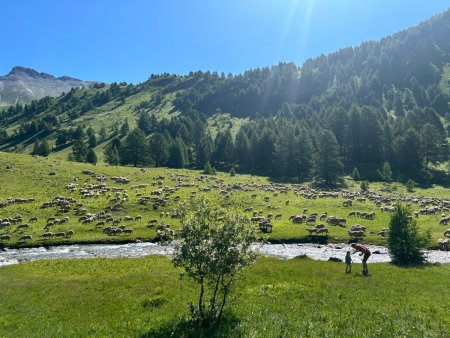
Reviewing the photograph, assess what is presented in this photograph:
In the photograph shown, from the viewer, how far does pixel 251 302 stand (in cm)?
2150

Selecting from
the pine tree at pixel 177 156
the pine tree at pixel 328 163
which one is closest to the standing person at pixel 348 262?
the pine tree at pixel 328 163

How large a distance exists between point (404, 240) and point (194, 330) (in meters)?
26.6

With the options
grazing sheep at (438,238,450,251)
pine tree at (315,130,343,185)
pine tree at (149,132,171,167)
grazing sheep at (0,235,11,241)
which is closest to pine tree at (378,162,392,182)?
pine tree at (315,130,343,185)

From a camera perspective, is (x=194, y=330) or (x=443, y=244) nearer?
(x=194, y=330)

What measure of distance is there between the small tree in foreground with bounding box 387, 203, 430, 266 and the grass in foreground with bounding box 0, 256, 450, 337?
96.6 inches

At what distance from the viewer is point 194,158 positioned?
144375 mm

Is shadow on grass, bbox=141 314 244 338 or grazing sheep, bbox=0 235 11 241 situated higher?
shadow on grass, bbox=141 314 244 338

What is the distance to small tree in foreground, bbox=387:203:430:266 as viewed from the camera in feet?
114

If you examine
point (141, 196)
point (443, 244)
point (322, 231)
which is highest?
point (141, 196)

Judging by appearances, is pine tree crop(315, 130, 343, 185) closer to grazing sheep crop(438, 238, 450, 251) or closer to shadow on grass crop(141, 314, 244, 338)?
grazing sheep crop(438, 238, 450, 251)

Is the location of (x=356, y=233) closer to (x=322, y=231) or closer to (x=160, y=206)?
(x=322, y=231)

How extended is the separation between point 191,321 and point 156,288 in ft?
26.9

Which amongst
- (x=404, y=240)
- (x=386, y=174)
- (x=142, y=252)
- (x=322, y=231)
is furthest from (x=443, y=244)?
(x=386, y=174)

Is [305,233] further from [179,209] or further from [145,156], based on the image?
[145,156]
